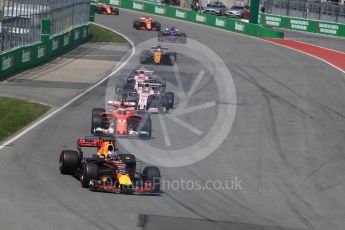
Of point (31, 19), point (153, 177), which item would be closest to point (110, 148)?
point (153, 177)

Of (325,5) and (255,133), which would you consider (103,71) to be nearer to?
(255,133)

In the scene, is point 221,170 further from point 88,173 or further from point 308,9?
point 308,9

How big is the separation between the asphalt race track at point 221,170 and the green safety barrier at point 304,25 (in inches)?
1266

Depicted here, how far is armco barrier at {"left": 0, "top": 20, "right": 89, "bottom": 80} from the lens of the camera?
1393 inches

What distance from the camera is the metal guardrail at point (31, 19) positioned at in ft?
118

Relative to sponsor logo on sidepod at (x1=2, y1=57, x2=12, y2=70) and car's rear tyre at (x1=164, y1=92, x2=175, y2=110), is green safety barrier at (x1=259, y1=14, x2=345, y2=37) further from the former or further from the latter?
car's rear tyre at (x1=164, y1=92, x2=175, y2=110)

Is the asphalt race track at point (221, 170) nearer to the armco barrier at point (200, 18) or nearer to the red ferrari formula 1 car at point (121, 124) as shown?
the red ferrari formula 1 car at point (121, 124)

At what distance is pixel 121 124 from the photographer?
2342 cm

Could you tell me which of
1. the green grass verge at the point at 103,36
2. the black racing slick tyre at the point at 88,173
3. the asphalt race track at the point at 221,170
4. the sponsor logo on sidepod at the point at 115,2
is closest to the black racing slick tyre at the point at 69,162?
the asphalt race track at the point at 221,170

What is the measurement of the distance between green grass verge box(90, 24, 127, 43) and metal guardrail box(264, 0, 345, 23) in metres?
19.9

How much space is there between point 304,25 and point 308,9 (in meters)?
1.64

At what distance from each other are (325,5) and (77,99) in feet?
143

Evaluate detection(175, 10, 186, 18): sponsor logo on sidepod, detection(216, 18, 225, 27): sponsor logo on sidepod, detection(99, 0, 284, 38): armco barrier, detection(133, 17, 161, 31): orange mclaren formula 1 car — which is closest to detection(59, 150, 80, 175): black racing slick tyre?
detection(133, 17, 161, 31): orange mclaren formula 1 car

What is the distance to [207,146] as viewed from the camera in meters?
23.6
